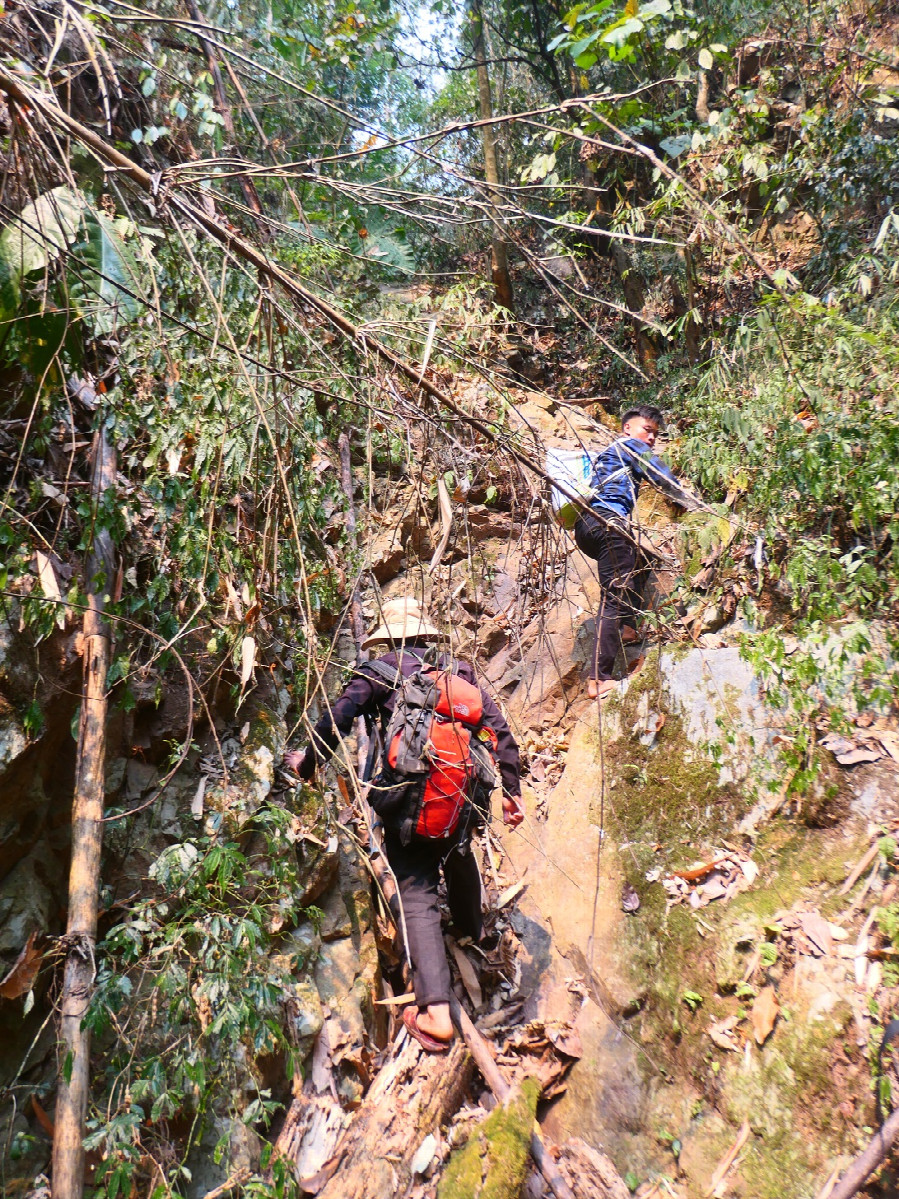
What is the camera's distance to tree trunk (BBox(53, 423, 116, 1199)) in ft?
8.57

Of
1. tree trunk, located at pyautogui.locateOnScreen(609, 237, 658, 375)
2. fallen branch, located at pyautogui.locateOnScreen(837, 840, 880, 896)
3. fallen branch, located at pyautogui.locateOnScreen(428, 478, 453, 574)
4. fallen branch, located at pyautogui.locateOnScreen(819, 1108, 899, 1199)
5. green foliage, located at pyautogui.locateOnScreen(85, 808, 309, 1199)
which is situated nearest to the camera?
fallen branch, located at pyautogui.locateOnScreen(428, 478, 453, 574)

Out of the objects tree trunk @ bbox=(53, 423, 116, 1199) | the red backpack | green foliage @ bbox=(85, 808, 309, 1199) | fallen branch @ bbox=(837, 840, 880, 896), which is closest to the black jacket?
the red backpack

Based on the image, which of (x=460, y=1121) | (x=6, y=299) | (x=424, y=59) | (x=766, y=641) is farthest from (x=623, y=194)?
(x=460, y=1121)

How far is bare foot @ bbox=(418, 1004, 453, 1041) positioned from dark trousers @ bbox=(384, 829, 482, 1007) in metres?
0.03

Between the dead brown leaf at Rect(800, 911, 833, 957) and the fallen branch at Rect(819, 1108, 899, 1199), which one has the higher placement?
the dead brown leaf at Rect(800, 911, 833, 957)

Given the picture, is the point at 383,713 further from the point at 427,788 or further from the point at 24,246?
the point at 24,246

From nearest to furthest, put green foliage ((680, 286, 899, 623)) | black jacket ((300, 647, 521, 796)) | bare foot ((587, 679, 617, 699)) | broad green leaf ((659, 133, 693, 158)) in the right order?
black jacket ((300, 647, 521, 796)) → green foliage ((680, 286, 899, 623)) → bare foot ((587, 679, 617, 699)) → broad green leaf ((659, 133, 693, 158))

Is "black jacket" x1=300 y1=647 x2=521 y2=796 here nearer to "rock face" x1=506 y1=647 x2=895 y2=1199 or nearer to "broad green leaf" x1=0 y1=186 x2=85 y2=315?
"rock face" x1=506 y1=647 x2=895 y2=1199

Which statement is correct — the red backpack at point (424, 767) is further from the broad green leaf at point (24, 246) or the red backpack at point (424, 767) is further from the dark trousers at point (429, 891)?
the broad green leaf at point (24, 246)

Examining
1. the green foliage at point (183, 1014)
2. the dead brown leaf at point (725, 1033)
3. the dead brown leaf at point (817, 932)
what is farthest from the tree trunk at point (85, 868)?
the dead brown leaf at point (817, 932)

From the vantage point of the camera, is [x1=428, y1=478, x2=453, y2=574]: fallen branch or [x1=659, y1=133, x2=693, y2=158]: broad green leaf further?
[x1=659, y1=133, x2=693, y2=158]: broad green leaf

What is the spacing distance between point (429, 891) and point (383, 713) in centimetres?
95

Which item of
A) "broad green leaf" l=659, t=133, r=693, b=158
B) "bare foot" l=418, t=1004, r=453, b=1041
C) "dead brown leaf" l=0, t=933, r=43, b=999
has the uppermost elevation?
"broad green leaf" l=659, t=133, r=693, b=158

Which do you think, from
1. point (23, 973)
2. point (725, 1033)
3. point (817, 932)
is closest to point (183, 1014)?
point (23, 973)
